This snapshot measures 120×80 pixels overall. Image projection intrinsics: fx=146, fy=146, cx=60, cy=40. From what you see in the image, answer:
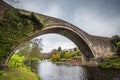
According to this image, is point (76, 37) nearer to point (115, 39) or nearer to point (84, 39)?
point (84, 39)

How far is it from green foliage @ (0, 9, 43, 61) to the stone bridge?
5.73m

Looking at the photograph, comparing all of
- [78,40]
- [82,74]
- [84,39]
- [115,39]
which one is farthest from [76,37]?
[82,74]

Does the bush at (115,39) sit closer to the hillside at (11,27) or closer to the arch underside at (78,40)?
the arch underside at (78,40)

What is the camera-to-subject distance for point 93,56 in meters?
41.8

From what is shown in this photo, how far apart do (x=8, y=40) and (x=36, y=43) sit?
25.7 meters

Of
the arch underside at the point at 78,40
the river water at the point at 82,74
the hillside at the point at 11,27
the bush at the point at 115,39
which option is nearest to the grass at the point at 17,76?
the river water at the point at 82,74

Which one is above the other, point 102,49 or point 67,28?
point 67,28

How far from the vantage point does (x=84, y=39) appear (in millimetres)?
39125

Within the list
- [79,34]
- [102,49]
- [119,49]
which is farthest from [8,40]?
[119,49]

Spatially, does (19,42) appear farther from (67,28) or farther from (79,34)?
(79,34)

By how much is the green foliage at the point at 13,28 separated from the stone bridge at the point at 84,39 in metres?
5.73

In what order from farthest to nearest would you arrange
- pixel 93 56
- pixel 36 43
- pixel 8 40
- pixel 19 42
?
pixel 36 43 → pixel 93 56 → pixel 19 42 → pixel 8 40

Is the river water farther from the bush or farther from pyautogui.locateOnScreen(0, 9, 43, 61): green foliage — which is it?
the bush

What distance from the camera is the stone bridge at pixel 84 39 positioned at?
32.3m
